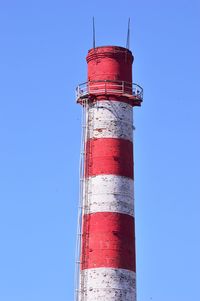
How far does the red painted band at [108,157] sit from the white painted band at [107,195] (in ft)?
0.99

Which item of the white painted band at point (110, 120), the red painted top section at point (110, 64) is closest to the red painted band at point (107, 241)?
the white painted band at point (110, 120)

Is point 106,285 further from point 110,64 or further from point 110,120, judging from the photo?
point 110,64

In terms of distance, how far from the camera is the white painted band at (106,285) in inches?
1629

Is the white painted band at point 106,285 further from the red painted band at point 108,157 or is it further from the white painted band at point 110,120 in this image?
the white painted band at point 110,120

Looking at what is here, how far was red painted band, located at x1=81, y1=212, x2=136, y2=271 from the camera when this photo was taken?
41.9m

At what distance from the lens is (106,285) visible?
41.4m

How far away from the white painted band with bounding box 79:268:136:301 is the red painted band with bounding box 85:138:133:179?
4.28m

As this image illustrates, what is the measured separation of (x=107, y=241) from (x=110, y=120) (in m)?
5.36

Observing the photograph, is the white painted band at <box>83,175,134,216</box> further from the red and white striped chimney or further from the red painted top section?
the red painted top section

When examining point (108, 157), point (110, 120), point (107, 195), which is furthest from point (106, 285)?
point (110, 120)

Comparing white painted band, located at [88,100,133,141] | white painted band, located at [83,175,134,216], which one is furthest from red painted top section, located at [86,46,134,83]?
white painted band, located at [83,175,134,216]

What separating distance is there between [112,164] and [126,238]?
320 cm

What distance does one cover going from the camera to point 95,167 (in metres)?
43.2

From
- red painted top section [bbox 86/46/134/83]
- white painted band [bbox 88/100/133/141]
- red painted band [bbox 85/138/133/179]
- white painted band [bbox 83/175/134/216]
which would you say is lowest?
white painted band [bbox 83/175/134/216]
